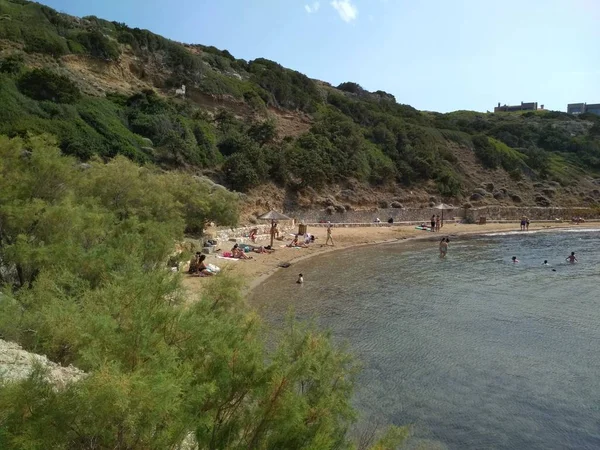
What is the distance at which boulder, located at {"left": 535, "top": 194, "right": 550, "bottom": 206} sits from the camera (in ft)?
200

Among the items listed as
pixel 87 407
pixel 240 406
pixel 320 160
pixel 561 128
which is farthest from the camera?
pixel 561 128

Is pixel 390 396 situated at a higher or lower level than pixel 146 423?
lower

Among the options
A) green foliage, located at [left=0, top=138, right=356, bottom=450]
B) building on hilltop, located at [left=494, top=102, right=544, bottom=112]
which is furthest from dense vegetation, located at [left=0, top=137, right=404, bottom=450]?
building on hilltop, located at [left=494, top=102, right=544, bottom=112]

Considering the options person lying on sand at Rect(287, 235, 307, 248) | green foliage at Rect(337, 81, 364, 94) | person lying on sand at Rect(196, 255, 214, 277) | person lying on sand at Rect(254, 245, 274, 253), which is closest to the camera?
person lying on sand at Rect(196, 255, 214, 277)

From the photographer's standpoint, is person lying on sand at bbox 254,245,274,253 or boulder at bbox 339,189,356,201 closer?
person lying on sand at bbox 254,245,274,253

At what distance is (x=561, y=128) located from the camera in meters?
95.8

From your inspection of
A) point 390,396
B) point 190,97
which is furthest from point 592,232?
point 390,396

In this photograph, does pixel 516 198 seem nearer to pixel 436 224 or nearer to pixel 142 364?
pixel 436 224

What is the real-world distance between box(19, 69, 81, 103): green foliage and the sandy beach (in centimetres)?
1570

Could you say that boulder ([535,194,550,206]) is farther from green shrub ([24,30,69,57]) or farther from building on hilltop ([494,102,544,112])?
building on hilltop ([494,102,544,112])

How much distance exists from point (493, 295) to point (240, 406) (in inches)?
714

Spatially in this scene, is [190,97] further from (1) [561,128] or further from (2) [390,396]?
(1) [561,128]

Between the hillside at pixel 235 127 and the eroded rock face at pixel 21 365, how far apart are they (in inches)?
895

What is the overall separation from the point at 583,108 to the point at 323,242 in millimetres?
165720
